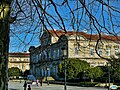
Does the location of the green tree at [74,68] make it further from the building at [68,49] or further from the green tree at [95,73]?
the green tree at [95,73]

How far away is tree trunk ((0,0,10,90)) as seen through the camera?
15.1 ft

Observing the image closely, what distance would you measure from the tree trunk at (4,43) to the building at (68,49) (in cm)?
181

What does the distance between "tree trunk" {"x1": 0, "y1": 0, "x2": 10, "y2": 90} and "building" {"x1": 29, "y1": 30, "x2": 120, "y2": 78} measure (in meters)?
1.81

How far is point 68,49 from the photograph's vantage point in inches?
387

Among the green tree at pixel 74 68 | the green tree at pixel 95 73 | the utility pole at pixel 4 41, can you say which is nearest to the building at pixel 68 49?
the green tree at pixel 74 68

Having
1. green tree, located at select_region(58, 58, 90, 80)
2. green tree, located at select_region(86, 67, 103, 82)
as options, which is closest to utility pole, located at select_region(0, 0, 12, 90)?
green tree, located at select_region(86, 67, 103, 82)

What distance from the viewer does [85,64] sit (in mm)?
58406

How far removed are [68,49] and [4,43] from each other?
207 inches

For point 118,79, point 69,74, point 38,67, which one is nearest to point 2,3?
point 118,79

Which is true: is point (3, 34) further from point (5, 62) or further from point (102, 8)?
point (102, 8)

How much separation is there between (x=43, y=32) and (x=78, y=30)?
0.84 m

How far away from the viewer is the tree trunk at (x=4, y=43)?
461cm

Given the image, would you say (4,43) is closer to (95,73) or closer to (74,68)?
(95,73)

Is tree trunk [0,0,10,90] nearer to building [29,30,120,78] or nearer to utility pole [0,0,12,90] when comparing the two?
utility pole [0,0,12,90]
